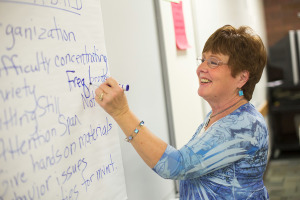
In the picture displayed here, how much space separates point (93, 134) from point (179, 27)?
0.96 metres

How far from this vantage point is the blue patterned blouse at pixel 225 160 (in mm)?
1179

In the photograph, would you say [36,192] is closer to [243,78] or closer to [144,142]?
[144,142]

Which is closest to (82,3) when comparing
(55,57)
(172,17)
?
(55,57)

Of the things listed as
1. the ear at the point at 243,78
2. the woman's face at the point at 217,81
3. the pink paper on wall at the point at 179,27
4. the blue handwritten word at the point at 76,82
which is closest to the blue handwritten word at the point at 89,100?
the blue handwritten word at the point at 76,82

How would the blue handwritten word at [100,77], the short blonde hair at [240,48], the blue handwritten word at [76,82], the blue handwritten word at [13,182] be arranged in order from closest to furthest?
1. the blue handwritten word at [13,182]
2. the blue handwritten word at [76,82]
3. the blue handwritten word at [100,77]
4. the short blonde hair at [240,48]

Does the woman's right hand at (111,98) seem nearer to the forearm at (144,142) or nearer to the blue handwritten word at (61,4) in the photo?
the forearm at (144,142)

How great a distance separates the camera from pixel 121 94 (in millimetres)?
1158

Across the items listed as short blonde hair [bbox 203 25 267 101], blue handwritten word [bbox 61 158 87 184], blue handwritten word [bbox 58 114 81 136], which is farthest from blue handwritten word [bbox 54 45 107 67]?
short blonde hair [bbox 203 25 267 101]

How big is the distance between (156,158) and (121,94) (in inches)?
8.8

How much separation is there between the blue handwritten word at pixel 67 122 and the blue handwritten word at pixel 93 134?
50 mm

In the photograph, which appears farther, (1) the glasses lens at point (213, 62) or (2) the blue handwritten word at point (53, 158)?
(1) the glasses lens at point (213, 62)

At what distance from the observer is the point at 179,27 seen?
1.95 m

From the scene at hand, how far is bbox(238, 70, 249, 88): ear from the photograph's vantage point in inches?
53.0

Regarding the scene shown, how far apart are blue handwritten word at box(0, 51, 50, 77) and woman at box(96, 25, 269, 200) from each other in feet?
0.73
